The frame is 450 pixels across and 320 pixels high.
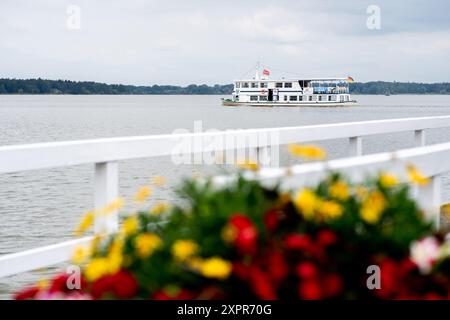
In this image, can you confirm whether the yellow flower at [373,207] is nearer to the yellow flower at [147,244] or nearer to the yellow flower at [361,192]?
the yellow flower at [361,192]

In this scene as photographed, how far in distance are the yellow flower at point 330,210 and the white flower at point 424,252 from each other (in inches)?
10.4

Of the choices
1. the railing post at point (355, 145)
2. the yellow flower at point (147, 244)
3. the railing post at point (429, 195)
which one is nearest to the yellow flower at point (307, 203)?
the yellow flower at point (147, 244)

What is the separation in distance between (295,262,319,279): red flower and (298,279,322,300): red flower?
2 centimetres

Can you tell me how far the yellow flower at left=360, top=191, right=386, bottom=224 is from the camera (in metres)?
2.54

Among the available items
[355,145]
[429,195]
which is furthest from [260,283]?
[355,145]

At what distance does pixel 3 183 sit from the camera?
3044cm

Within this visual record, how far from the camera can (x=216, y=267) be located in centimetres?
228

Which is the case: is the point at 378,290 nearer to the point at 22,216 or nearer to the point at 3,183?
the point at 22,216

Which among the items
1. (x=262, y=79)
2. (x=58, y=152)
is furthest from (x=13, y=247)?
(x=262, y=79)

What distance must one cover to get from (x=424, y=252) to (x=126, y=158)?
9.29 ft

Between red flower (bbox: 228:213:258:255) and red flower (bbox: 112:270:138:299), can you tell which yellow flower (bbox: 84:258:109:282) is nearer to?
red flower (bbox: 112:270:138:299)

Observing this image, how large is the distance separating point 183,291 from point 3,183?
95.7 feet

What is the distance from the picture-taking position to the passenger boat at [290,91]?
396 ft

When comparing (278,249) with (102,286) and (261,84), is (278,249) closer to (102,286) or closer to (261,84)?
(102,286)
